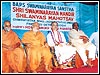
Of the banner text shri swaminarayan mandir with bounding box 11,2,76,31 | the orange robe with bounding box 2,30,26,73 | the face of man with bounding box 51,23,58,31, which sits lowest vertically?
the orange robe with bounding box 2,30,26,73

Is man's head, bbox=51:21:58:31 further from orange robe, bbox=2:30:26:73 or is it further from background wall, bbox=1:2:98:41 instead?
orange robe, bbox=2:30:26:73

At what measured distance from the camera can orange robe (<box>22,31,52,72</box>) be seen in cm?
323

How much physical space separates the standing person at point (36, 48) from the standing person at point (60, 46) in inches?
3.2

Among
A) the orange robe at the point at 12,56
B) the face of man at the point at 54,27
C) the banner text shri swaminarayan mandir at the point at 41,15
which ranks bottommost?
the orange robe at the point at 12,56

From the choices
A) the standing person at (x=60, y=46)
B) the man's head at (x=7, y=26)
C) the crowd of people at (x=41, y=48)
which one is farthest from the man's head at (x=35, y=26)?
the man's head at (x=7, y=26)

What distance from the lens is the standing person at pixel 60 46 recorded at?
3.26 meters

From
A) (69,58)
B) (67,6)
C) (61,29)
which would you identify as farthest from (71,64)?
(67,6)

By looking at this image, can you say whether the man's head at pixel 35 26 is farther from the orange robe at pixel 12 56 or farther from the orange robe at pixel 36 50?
the orange robe at pixel 12 56

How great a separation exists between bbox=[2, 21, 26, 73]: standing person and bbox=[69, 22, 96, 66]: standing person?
0.61m

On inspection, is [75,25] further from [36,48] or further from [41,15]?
[36,48]

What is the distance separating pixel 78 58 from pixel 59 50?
244 mm

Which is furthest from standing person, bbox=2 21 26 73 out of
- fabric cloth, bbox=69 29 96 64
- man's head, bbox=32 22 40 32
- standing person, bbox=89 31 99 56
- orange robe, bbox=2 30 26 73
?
standing person, bbox=89 31 99 56

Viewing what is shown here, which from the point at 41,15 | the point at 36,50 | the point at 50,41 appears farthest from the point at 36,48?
the point at 41,15

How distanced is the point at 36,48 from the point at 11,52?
289mm
